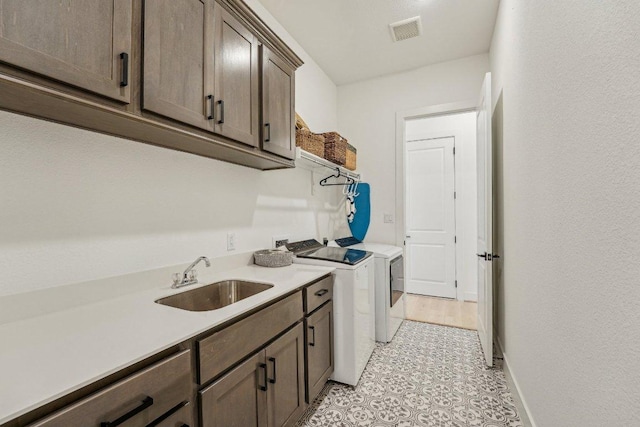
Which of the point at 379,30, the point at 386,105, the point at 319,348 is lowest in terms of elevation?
the point at 319,348

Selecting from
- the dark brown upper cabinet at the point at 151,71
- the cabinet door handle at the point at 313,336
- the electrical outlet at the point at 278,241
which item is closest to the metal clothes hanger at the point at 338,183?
the electrical outlet at the point at 278,241

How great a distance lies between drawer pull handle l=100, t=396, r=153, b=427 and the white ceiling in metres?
2.61

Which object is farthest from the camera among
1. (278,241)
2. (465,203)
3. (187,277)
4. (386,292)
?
(465,203)

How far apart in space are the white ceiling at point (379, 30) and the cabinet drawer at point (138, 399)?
8.33 feet

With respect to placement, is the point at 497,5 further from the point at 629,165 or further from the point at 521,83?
the point at 629,165

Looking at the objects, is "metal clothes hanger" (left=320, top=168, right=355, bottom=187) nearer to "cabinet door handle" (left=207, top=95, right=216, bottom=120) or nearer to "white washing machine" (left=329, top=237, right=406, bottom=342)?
"white washing machine" (left=329, top=237, right=406, bottom=342)

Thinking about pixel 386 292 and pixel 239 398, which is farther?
pixel 386 292

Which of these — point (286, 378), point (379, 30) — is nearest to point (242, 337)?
point (286, 378)

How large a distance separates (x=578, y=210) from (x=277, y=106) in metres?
1.64

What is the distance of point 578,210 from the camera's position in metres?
0.97

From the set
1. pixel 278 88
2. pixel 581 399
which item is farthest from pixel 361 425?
pixel 278 88

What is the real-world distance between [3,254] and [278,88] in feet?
5.15

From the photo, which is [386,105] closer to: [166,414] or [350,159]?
[350,159]

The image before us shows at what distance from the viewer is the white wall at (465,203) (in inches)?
158
